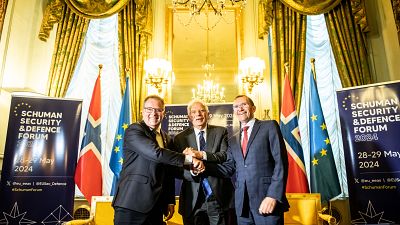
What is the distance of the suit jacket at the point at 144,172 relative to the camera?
2094mm

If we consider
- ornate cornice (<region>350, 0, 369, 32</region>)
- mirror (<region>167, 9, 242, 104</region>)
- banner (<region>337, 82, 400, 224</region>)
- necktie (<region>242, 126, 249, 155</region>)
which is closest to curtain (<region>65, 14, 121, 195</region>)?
mirror (<region>167, 9, 242, 104</region>)

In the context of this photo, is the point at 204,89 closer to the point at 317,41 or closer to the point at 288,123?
the point at 288,123

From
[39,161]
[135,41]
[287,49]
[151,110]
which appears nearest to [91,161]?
[39,161]

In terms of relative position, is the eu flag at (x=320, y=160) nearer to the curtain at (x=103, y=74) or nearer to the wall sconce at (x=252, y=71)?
the wall sconce at (x=252, y=71)

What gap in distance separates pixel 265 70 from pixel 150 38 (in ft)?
6.32

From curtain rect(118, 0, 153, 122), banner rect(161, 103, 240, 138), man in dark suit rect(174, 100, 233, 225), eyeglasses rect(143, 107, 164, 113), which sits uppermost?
curtain rect(118, 0, 153, 122)

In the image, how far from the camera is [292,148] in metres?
3.87

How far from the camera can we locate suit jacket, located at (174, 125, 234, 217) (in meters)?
2.30

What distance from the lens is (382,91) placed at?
148 inches

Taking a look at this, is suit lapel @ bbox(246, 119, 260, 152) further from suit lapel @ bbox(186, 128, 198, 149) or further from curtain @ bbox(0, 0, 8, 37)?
curtain @ bbox(0, 0, 8, 37)

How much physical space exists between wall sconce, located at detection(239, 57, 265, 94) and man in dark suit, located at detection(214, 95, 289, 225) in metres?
2.21

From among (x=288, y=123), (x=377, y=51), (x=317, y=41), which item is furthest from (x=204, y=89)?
(x=377, y=51)

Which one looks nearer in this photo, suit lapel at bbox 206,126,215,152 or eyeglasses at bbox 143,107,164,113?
eyeglasses at bbox 143,107,164,113

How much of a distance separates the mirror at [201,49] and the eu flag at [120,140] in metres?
0.79
